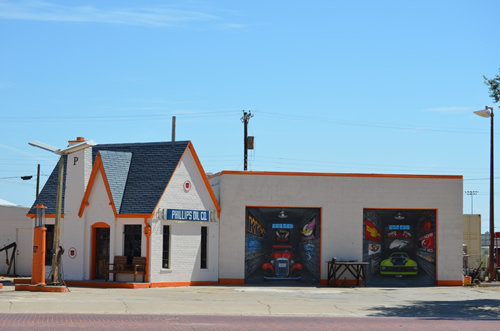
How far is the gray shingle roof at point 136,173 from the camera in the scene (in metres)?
30.6

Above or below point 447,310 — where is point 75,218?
above

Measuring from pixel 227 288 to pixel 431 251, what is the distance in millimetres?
10139

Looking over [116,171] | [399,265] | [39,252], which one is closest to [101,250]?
[116,171]

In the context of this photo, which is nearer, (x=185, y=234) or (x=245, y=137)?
(x=185, y=234)

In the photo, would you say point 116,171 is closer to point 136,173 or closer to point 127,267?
point 136,173

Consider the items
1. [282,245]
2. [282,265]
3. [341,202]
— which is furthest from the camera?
[282,245]

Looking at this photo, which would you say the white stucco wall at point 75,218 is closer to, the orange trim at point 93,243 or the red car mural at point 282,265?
the orange trim at point 93,243

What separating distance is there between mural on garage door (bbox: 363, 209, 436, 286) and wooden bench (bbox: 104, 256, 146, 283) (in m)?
10.4

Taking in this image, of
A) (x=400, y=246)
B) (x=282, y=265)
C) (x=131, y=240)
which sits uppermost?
(x=131, y=240)

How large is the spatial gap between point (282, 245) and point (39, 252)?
11501mm

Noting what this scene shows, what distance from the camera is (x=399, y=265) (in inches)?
1337

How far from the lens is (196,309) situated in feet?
68.7

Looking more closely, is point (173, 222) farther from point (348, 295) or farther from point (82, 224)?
point (348, 295)

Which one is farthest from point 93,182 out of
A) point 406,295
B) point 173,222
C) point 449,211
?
point 449,211
